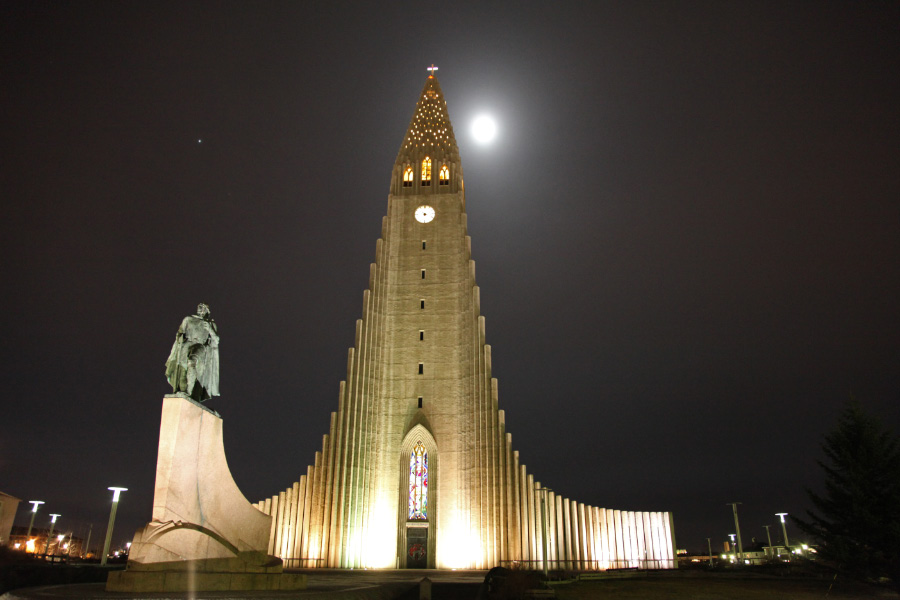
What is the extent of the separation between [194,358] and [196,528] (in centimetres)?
319

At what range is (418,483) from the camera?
3045cm

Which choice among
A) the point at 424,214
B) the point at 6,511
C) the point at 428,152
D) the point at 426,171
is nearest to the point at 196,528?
the point at 424,214

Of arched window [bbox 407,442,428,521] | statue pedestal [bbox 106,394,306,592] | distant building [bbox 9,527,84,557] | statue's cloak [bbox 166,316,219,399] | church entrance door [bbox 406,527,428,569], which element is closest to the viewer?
statue pedestal [bbox 106,394,306,592]

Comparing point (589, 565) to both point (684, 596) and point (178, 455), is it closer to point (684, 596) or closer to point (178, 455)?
point (684, 596)

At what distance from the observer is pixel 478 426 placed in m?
29.6

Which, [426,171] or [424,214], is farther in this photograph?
[426,171]

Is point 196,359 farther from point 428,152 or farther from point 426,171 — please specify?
point 428,152

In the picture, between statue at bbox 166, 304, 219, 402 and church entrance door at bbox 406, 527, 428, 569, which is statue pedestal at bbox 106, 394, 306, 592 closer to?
statue at bbox 166, 304, 219, 402

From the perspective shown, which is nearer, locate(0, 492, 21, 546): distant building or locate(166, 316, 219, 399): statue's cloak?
locate(166, 316, 219, 399): statue's cloak

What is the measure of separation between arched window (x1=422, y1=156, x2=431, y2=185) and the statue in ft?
83.5

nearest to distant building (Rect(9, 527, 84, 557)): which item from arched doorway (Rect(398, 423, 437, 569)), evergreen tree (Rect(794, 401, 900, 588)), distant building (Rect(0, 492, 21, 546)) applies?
distant building (Rect(0, 492, 21, 546))

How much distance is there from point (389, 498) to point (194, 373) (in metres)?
20.1

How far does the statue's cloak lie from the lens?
1159 cm

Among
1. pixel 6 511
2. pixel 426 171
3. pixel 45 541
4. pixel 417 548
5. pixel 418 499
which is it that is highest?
pixel 426 171
